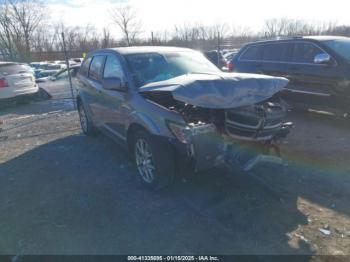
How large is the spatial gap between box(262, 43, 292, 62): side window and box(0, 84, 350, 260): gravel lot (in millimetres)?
2552

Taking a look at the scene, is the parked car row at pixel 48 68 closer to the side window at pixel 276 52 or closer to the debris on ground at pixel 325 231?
the side window at pixel 276 52

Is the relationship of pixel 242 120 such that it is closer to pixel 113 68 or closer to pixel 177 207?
pixel 177 207

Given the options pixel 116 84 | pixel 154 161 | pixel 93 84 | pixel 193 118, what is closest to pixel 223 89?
pixel 193 118

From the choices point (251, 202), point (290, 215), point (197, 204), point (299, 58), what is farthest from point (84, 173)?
point (299, 58)

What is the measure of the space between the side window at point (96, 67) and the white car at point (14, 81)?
20.8ft

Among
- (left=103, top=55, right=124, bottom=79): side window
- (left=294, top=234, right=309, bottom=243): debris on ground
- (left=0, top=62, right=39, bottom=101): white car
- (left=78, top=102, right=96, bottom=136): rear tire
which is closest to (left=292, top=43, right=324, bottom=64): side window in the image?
(left=103, top=55, right=124, bottom=79): side window

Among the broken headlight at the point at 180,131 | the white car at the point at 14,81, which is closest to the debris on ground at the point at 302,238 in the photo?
the broken headlight at the point at 180,131

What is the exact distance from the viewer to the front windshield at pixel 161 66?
14.0ft

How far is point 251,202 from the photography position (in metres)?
3.47

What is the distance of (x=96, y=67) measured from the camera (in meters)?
5.48

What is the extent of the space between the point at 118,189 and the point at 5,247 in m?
1.45

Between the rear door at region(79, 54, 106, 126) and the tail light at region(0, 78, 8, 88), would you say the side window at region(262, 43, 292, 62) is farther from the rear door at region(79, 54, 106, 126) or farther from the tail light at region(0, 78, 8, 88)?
the tail light at region(0, 78, 8, 88)

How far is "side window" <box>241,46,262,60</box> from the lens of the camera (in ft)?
25.2

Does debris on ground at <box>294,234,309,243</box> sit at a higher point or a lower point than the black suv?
lower
